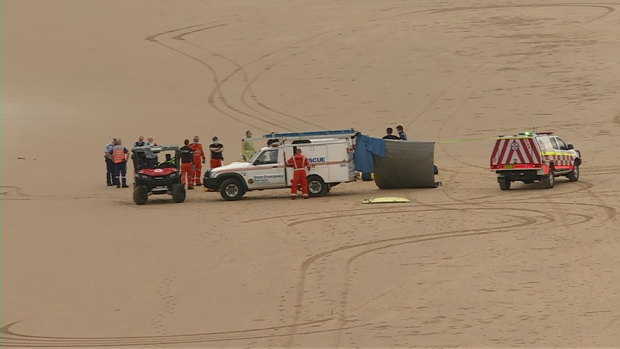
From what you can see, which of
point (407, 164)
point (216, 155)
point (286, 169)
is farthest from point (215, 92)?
point (407, 164)

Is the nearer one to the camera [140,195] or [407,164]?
[140,195]

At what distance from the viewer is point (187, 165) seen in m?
30.6

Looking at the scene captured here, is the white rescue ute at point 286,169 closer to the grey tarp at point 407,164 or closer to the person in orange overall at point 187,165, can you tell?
the grey tarp at point 407,164

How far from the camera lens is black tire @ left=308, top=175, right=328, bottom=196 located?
28.2 metres

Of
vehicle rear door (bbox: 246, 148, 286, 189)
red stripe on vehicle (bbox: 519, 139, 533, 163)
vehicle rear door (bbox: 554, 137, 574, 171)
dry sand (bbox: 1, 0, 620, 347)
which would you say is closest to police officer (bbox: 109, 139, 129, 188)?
dry sand (bbox: 1, 0, 620, 347)

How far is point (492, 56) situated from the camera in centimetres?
4597

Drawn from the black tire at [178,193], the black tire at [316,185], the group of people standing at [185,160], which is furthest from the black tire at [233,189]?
the group of people standing at [185,160]

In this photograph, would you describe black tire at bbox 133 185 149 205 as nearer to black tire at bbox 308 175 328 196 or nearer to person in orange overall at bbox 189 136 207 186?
person in orange overall at bbox 189 136 207 186

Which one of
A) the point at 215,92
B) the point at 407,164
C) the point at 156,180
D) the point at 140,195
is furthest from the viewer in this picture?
the point at 215,92

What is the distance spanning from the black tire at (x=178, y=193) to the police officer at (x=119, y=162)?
4.02 meters

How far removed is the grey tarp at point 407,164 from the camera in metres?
28.4

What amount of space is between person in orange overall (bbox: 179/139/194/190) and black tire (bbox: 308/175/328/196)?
3649 mm

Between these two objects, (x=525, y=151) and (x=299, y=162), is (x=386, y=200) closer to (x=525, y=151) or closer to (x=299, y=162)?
(x=299, y=162)

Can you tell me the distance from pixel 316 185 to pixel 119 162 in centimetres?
620
